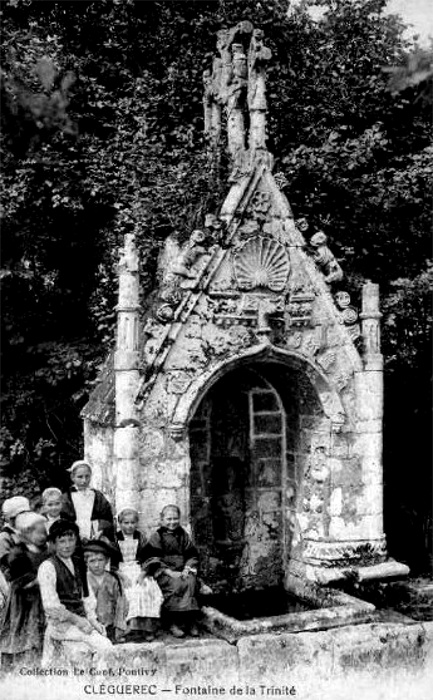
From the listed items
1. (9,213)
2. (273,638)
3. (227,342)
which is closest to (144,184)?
(9,213)

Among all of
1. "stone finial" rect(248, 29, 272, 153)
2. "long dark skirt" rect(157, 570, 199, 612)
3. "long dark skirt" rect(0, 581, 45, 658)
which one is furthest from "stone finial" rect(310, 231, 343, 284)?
"long dark skirt" rect(0, 581, 45, 658)

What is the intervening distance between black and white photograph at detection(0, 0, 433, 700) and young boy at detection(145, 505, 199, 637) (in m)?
0.02

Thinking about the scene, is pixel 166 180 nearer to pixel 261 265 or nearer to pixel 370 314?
pixel 261 265

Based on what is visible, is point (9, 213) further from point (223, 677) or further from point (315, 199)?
point (223, 677)

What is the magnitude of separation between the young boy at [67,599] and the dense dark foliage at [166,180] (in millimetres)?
4348

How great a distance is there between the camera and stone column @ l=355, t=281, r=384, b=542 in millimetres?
8516

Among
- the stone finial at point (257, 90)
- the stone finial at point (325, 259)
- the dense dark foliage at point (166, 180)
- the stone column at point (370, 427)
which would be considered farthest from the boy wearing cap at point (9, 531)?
the stone finial at point (257, 90)

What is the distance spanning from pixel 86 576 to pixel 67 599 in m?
0.35

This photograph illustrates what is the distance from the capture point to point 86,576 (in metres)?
6.80

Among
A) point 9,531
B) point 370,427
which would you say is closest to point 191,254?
point 370,427

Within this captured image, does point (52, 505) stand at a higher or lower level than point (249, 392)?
lower

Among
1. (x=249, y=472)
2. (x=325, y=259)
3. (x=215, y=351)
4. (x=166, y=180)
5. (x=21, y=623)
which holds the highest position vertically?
(x=166, y=180)

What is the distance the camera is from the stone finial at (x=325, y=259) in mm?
8461

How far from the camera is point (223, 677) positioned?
21.6 ft
